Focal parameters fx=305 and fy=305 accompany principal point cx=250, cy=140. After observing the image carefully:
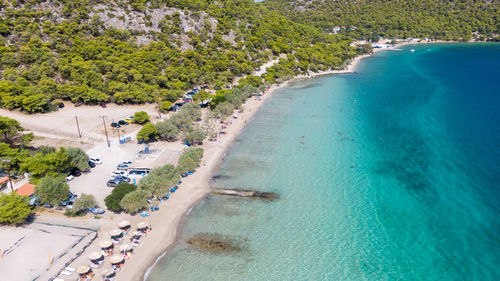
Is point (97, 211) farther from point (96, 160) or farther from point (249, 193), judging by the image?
point (249, 193)

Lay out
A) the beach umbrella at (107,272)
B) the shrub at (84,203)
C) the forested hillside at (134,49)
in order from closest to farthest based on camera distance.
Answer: the beach umbrella at (107,272), the shrub at (84,203), the forested hillside at (134,49)

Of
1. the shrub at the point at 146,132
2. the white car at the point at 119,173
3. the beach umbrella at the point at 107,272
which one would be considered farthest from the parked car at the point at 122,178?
the beach umbrella at the point at 107,272

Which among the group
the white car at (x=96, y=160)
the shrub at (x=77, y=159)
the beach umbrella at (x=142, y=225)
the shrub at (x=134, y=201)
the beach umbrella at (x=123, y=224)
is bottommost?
the beach umbrella at (x=142, y=225)

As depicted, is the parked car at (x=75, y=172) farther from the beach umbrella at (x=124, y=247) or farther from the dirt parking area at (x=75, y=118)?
the beach umbrella at (x=124, y=247)

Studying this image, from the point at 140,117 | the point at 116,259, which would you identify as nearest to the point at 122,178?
the point at 116,259

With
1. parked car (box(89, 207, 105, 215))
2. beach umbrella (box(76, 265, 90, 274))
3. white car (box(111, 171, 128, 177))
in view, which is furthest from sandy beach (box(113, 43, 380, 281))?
white car (box(111, 171, 128, 177))

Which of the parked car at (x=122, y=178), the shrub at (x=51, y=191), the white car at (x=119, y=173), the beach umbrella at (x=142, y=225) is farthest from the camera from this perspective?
the white car at (x=119, y=173)

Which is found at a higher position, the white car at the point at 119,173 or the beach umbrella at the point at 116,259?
the white car at the point at 119,173

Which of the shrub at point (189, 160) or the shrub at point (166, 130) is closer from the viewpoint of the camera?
the shrub at point (189, 160)

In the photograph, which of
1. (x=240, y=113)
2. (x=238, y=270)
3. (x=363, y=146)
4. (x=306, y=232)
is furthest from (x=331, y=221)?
(x=240, y=113)
